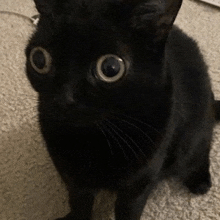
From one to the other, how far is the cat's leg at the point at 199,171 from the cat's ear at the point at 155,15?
0.41m

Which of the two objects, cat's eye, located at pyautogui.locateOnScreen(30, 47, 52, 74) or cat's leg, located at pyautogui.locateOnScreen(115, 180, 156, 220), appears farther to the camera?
cat's leg, located at pyautogui.locateOnScreen(115, 180, 156, 220)

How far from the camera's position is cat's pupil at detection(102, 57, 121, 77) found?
47 centimetres

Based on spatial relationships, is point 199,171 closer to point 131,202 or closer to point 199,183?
point 199,183

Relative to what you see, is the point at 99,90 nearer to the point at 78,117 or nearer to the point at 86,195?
the point at 78,117

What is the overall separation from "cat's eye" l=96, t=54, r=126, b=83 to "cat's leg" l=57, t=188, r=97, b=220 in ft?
1.11

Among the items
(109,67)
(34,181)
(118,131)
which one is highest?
(109,67)

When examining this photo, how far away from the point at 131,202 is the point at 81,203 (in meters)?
0.14

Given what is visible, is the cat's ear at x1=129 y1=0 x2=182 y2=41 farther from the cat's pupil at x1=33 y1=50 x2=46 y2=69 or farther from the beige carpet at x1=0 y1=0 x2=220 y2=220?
the beige carpet at x1=0 y1=0 x2=220 y2=220

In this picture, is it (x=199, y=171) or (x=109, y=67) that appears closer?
(x=109, y=67)

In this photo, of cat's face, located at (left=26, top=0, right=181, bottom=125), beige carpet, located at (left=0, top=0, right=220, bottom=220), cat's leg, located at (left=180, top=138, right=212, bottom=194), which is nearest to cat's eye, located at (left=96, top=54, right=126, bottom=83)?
cat's face, located at (left=26, top=0, right=181, bottom=125)

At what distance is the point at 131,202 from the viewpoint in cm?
69

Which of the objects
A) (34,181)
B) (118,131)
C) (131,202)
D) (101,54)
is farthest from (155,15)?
(34,181)

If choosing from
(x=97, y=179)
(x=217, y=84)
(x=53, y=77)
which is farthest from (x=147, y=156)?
(x=217, y=84)

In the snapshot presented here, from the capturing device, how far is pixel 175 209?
797mm
